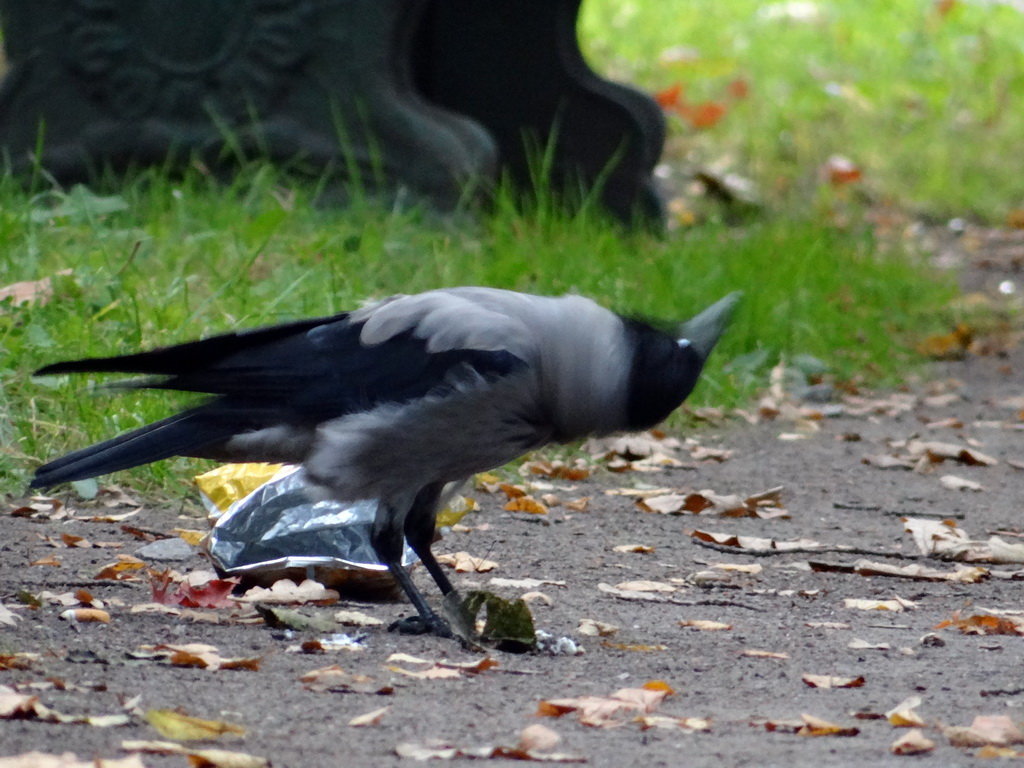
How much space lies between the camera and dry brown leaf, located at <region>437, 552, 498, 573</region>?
12.2 ft

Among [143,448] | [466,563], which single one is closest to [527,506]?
[466,563]

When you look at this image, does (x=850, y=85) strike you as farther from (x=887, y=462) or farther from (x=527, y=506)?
(x=527, y=506)

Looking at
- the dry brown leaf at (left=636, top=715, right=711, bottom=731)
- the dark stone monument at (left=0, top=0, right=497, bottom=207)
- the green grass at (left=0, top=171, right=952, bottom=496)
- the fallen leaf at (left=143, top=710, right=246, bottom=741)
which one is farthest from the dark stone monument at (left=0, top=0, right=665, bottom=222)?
the fallen leaf at (left=143, top=710, right=246, bottom=741)

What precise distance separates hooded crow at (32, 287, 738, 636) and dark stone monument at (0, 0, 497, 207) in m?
3.95

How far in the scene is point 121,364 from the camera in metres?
2.95

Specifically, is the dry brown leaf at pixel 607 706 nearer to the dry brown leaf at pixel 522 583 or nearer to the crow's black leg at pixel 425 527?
the crow's black leg at pixel 425 527

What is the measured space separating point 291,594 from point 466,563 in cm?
56

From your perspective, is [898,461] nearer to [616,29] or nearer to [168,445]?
[168,445]

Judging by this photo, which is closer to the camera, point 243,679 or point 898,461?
point 243,679

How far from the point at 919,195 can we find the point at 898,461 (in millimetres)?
5860

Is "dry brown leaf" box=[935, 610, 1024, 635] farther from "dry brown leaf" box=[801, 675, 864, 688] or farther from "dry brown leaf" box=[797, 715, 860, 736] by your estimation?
"dry brown leaf" box=[797, 715, 860, 736]

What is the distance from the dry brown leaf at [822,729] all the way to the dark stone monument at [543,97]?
579 cm

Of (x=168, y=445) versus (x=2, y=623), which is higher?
(x=168, y=445)

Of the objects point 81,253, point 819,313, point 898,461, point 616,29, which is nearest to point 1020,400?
point 819,313
